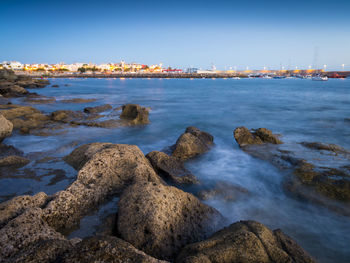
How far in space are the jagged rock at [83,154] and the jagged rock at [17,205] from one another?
1.84 m

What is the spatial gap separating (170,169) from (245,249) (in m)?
3.54

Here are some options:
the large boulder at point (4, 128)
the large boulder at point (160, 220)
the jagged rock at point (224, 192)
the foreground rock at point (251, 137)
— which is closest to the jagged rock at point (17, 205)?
the large boulder at point (160, 220)

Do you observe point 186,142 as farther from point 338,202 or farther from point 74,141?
point 74,141

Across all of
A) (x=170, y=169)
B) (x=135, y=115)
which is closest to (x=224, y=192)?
(x=170, y=169)

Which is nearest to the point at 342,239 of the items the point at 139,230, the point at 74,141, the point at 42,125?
the point at 139,230

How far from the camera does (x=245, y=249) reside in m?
2.70

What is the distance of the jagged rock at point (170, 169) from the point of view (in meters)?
5.93

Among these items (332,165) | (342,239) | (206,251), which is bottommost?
(342,239)

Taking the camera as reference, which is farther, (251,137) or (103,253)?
(251,137)

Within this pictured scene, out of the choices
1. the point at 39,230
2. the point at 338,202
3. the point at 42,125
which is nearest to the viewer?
the point at 39,230

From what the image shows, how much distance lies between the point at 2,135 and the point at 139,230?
6983mm

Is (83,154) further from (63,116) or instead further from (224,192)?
(63,116)

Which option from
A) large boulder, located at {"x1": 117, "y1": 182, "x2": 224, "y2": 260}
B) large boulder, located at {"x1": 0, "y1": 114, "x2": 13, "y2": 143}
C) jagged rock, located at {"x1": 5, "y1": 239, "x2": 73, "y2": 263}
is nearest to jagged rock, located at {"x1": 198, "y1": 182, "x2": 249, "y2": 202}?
large boulder, located at {"x1": 117, "y1": 182, "x2": 224, "y2": 260}

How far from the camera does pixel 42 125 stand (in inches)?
458
